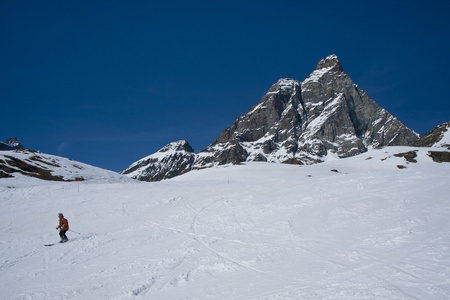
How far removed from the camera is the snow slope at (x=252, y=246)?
7.21 meters

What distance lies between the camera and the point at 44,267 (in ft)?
35.2

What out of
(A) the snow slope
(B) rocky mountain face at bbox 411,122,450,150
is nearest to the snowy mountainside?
(A) the snow slope

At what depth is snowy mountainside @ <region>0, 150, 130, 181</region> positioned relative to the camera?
50.3m

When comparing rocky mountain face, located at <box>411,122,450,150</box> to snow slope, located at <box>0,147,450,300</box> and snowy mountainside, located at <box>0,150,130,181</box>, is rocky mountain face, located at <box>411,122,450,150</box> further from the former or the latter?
snowy mountainside, located at <box>0,150,130,181</box>

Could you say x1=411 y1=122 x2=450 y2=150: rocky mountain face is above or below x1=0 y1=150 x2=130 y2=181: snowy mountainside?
above

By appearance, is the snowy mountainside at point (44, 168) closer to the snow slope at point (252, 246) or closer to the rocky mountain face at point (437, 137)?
the snow slope at point (252, 246)

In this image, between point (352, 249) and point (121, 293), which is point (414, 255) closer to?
point (352, 249)

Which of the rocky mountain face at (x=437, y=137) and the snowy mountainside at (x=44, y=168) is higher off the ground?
the rocky mountain face at (x=437, y=137)

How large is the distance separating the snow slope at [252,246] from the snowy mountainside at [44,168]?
3149cm

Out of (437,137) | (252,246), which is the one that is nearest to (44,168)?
(252,246)

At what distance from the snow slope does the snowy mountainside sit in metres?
31.5

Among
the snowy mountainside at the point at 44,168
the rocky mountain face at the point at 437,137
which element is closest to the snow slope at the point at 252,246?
the snowy mountainside at the point at 44,168

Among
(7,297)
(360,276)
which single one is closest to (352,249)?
(360,276)

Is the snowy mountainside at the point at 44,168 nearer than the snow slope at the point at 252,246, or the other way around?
the snow slope at the point at 252,246
